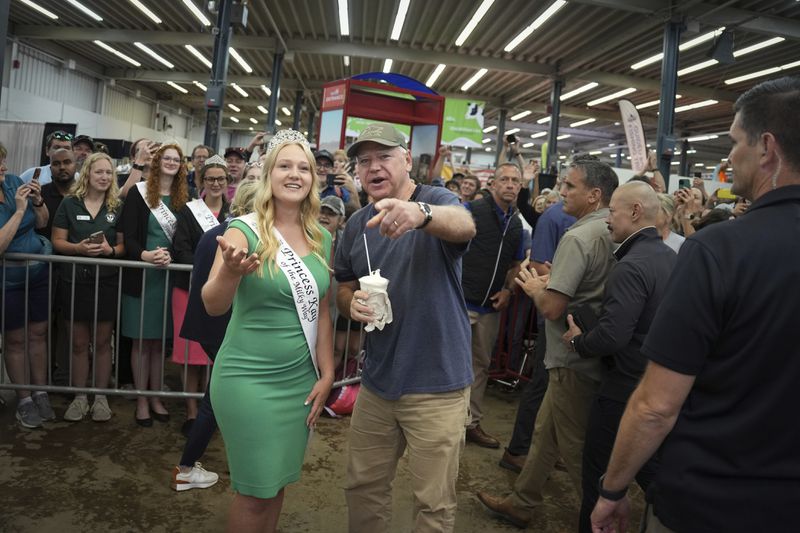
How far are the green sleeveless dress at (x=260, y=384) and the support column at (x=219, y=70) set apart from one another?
7.93 m

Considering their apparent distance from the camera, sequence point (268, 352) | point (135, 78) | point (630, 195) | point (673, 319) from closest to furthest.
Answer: point (673, 319) < point (268, 352) < point (630, 195) < point (135, 78)

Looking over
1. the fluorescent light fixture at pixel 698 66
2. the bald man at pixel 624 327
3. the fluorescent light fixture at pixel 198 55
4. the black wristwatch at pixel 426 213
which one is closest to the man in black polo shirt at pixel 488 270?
the bald man at pixel 624 327

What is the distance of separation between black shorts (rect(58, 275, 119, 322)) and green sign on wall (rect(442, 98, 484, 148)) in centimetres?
1275

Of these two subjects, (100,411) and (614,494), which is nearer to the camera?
(614,494)

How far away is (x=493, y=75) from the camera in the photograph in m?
16.4

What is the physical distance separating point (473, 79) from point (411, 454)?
53.4 ft

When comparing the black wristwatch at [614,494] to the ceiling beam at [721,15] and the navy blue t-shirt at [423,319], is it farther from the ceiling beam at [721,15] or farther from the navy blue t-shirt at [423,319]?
the ceiling beam at [721,15]

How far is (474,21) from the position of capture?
11891 millimetres

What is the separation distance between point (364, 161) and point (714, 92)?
17.0 meters

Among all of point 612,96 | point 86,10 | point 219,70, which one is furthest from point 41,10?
point 612,96

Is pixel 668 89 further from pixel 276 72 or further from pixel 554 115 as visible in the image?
pixel 276 72

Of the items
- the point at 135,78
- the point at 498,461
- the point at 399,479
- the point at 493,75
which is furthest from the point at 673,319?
the point at 135,78

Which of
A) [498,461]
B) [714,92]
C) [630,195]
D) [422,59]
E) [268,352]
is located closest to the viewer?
[268,352]

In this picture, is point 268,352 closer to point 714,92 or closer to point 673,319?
point 673,319
